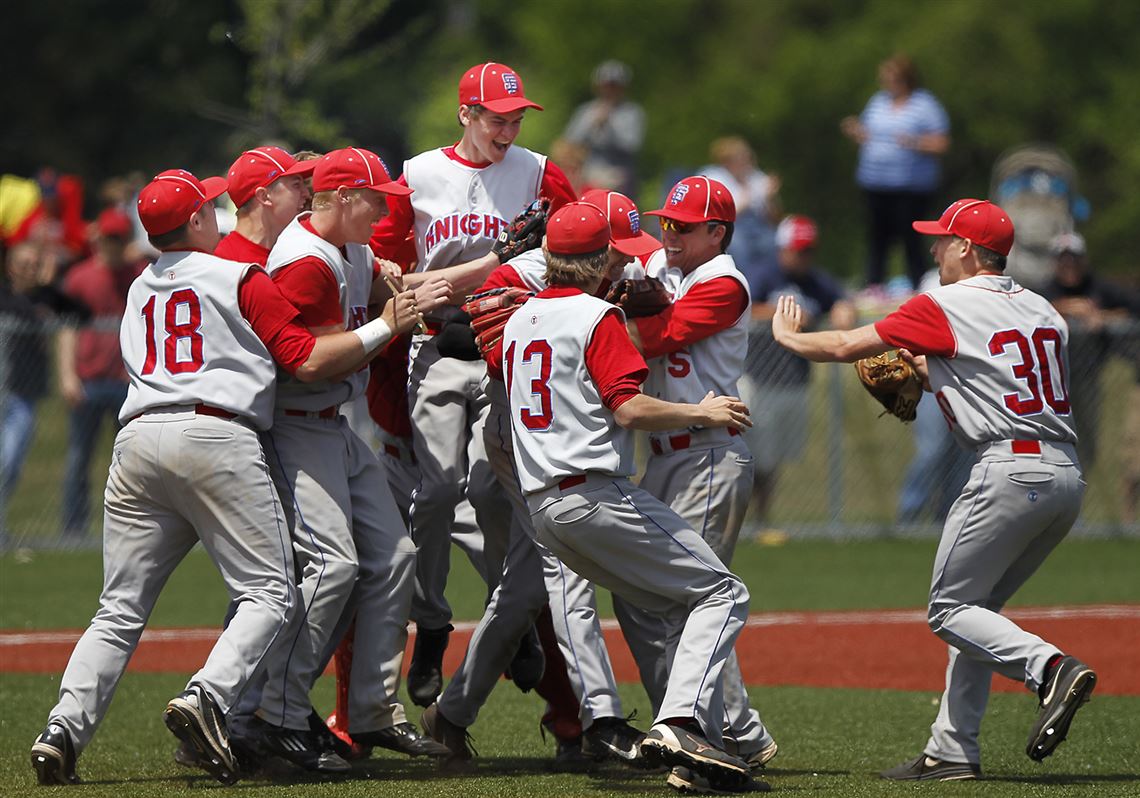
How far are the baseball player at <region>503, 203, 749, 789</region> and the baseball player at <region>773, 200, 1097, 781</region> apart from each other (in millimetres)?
903

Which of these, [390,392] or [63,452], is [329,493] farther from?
[63,452]

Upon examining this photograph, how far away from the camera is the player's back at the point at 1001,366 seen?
21.0 ft

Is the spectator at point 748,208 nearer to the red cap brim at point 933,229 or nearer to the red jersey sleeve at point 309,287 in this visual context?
the red cap brim at point 933,229

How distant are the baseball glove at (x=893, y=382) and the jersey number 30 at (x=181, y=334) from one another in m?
2.68

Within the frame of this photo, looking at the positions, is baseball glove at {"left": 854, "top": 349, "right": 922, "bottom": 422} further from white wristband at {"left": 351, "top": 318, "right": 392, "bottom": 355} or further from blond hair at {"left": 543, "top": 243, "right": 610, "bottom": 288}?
white wristband at {"left": 351, "top": 318, "right": 392, "bottom": 355}

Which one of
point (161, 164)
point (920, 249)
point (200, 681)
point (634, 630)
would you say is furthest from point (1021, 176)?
point (161, 164)

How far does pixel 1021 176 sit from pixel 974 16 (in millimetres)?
16984

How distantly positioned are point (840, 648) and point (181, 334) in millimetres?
4808

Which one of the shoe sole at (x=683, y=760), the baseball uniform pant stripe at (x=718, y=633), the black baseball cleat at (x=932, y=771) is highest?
the baseball uniform pant stripe at (x=718, y=633)

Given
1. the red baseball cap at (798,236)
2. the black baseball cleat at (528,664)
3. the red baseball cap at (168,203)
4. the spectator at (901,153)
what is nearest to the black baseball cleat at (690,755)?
the black baseball cleat at (528,664)

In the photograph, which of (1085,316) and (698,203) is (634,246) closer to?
(698,203)

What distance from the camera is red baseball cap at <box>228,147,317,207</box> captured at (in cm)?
666

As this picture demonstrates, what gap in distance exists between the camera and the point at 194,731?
5777 millimetres

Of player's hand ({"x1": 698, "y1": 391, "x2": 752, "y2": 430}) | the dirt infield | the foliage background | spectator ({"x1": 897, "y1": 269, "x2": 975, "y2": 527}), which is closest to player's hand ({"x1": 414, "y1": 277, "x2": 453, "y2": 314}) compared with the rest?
player's hand ({"x1": 698, "y1": 391, "x2": 752, "y2": 430})
